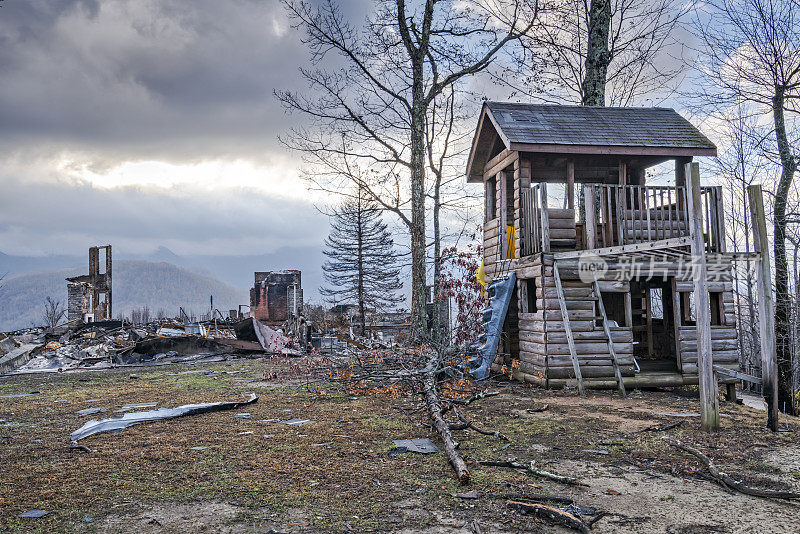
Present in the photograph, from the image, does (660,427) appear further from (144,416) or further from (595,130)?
(595,130)

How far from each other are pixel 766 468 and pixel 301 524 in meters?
4.55

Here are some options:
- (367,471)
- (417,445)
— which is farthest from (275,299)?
(367,471)

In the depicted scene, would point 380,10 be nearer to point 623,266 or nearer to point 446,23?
point 446,23

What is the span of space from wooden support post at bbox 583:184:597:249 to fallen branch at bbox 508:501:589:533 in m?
8.21

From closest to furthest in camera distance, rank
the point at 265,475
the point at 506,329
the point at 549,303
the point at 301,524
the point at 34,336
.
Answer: the point at 301,524 → the point at 265,475 → the point at 549,303 → the point at 506,329 → the point at 34,336

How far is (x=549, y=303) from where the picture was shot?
11.3 meters

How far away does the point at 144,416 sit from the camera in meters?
7.85

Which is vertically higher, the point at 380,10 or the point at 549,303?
the point at 380,10

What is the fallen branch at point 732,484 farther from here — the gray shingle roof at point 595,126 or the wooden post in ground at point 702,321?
the gray shingle roof at point 595,126

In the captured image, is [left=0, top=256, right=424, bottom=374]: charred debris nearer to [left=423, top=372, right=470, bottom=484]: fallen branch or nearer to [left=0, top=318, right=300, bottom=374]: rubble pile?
[left=0, top=318, right=300, bottom=374]: rubble pile

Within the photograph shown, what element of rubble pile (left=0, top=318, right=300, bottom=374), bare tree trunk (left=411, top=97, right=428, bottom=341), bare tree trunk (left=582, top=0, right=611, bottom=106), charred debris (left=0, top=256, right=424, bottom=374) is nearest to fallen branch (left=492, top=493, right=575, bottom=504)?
charred debris (left=0, top=256, right=424, bottom=374)

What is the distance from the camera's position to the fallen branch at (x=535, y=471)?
482 cm

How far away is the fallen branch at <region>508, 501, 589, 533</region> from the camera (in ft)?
12.4

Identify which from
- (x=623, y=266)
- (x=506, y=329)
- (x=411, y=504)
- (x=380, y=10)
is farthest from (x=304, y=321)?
(x=411, y=504)
